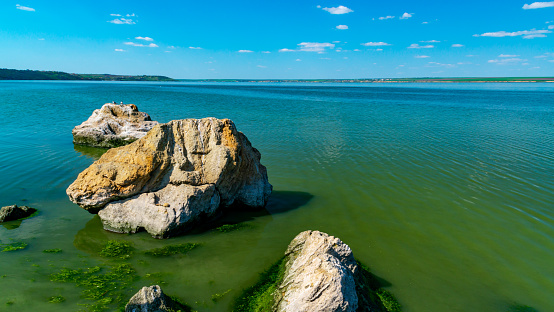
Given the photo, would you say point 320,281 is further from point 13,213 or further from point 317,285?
point 13,213

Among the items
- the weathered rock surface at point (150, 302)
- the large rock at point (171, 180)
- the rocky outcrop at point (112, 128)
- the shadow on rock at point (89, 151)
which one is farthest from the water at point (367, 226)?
the rocky outcrop at point (112, 128)

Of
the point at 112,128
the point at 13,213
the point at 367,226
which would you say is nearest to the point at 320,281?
the point at 367,226

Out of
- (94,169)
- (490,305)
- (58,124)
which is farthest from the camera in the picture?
(58,124)

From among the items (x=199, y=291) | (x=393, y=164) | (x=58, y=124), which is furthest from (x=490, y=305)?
(x=58, y=124)

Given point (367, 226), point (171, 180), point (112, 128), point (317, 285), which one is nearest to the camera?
point (317, 285)

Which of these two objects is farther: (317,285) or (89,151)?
(89,151)

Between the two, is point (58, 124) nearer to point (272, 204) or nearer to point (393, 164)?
point (272, 204)
